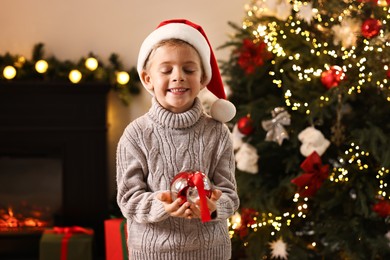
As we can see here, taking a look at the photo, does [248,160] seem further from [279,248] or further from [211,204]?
[211,204]

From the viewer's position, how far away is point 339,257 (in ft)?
11.0

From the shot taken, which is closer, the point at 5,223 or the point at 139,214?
the point at 139,214

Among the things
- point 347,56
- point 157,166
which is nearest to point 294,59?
point 347,56

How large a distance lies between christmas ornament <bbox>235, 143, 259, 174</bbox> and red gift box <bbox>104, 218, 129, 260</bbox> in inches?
23.6

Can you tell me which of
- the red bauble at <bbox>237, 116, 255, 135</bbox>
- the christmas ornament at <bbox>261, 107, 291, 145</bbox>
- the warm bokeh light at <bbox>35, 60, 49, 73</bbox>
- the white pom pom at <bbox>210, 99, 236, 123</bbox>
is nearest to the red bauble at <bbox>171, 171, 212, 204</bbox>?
the white pom pom at <bbox>210, 99, 236, 123</bbox>

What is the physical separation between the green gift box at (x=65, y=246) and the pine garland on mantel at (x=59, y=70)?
0.87m

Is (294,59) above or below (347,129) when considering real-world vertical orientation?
above

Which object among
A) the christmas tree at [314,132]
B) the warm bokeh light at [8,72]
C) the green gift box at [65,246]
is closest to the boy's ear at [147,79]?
the christmas tree at [314,132]

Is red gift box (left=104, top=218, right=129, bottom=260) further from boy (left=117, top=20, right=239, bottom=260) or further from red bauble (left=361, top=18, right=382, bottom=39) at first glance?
boy (left=117, top=20, right=239, bottom=260)

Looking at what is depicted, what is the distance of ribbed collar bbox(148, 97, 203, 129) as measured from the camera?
5.40 feet

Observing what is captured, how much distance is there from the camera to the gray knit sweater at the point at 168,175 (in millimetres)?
1628

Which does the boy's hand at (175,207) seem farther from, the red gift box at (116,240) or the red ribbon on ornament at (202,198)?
the red gift box at (116,240)

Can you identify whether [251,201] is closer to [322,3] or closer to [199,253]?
[322,3]

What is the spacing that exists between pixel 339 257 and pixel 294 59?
93 centimetres
